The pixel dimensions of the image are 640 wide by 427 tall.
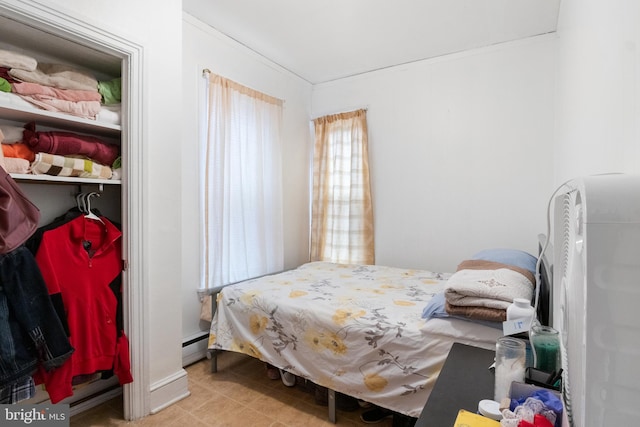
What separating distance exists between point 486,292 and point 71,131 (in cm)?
246

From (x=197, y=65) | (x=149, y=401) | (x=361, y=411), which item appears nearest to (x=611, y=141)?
(x=361, y=411)

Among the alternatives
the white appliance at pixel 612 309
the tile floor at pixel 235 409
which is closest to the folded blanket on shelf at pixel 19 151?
the tile floor at pixel 235 409

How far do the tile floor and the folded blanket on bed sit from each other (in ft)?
2.89

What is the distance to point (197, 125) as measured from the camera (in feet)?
8.70

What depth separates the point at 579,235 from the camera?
1.48 ft

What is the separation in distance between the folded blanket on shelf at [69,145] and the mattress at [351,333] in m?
1.18

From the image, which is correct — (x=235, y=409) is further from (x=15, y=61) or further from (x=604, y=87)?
(x=604, y=87)

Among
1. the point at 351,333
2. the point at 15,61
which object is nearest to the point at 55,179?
the point at 15,61

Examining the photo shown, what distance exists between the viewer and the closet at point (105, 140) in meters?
1.64

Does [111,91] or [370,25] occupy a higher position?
[370,25]

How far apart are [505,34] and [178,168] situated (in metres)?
2.87

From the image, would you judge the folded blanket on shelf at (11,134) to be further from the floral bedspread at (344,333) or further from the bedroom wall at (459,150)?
the bedroom wall at (459,150)

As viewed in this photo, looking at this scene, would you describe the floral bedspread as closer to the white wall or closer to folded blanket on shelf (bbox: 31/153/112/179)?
the white wall

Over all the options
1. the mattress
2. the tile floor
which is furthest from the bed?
the tile floor
